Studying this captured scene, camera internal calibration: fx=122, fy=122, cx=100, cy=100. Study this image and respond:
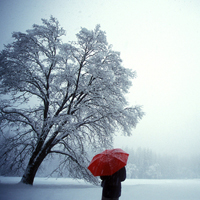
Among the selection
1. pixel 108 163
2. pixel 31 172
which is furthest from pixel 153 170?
pixel 108 163

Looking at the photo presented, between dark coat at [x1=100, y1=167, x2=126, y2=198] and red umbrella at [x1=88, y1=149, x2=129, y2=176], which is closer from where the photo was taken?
red umbrella at [x1=88, y1=149, x2=129, y2=176]

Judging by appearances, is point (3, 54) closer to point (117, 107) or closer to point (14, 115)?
point (14, 115)

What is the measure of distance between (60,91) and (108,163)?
7.12 metres

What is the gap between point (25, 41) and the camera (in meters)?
7.22

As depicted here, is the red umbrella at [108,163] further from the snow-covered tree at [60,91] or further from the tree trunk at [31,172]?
the tree trunk at [31,172]

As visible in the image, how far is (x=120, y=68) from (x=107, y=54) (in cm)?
123

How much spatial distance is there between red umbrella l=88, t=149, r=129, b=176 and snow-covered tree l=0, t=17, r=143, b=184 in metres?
4.18

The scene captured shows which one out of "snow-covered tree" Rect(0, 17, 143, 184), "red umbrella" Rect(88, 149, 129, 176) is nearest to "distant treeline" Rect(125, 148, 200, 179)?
"snow-covered tree" Rect(0, 17, 143, 184)

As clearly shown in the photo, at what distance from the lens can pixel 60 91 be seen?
8820 mm

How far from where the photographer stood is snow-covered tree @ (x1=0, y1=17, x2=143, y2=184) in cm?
704

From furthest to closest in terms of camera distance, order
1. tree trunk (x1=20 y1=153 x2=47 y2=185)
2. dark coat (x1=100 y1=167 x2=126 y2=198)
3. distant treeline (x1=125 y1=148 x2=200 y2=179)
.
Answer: distant treeline (x1=125 y1=148 x2=200 y2=179)
tree trunk (x1=20 y1=153 x2=47 y2=185)
dark coat (x1=100 y1=167 x2=126 y2=198)

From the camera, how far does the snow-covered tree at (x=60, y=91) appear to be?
277 inches

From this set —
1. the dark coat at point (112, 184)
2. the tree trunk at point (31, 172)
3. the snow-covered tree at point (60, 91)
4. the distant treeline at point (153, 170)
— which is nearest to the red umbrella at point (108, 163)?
the dark coat at point (112, 184)

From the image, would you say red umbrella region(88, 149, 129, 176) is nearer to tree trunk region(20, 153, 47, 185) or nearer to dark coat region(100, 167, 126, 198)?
dark coat region(100, 167, 126, 198)
